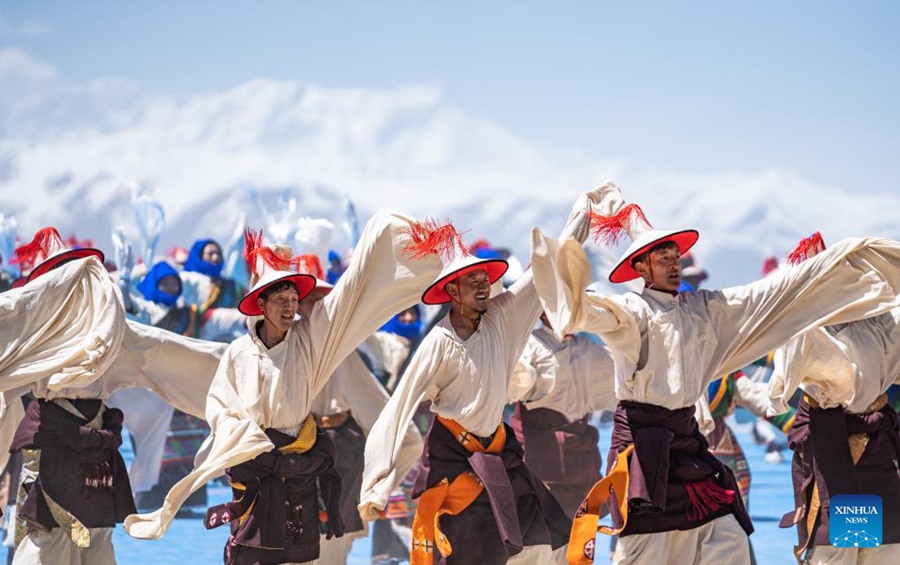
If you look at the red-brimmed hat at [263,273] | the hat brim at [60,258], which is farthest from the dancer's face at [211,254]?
the red-brimmed hat at [263,273]

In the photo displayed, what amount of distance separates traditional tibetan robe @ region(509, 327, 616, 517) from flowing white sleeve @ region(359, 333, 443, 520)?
83.9 inches

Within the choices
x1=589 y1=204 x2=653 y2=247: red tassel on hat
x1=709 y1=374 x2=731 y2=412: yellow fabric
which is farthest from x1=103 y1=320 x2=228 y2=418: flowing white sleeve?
x1=709 y1=374 x2=731 y2=412: yellow fabric

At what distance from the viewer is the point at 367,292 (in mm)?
6281

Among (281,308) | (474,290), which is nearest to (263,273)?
(281,308)

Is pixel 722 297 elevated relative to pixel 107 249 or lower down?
lower down

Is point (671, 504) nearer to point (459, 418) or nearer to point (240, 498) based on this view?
point (459, 418)

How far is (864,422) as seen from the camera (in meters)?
6.30

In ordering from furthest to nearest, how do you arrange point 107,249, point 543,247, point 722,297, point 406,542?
point 107,249
point 406,542
point 722,297
point 543,247

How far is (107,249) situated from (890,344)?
600 inches

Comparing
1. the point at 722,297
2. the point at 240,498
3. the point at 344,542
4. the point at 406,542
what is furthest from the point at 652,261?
the point at 406,542

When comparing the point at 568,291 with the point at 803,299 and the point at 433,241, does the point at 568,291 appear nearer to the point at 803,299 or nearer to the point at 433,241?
the point at 433,241

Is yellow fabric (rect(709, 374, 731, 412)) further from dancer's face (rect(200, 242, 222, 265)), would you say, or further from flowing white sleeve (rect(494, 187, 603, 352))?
dancer's face (rect(200, 242, 222, 265))

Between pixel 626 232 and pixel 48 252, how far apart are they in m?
2.90

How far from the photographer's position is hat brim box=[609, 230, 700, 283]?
561 cm
